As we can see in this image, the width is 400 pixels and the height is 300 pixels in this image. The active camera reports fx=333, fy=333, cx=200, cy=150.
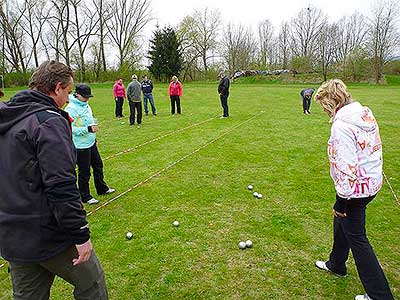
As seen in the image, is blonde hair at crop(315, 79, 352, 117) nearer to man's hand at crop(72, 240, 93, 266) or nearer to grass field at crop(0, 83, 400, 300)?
grass field at crop(0, 83, 400, 300)

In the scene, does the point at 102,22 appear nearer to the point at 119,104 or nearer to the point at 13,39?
the point at 13,39

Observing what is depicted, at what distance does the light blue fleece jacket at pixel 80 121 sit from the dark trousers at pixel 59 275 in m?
2.97

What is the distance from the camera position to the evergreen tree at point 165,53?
122 ft

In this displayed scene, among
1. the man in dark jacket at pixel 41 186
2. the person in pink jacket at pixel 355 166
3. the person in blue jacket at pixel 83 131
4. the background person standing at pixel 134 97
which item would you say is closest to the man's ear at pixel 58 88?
Answer: the man in dark jacket at pixel 41 186

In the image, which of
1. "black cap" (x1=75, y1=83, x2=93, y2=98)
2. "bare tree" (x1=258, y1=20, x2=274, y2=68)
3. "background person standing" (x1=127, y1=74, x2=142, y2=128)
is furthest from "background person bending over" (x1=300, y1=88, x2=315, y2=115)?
"bare tree" (x1=258, y1=20, x2=274, y2=68)

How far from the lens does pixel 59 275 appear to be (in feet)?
6.69

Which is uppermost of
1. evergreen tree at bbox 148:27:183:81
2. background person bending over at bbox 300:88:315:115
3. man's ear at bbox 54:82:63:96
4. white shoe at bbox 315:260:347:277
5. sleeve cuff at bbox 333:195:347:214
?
evergreen tree at bbox 148:27:183:81

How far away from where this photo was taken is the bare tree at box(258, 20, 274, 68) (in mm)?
53656

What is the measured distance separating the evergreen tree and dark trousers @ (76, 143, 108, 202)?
1323 inches

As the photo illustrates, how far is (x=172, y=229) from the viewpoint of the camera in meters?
4.43

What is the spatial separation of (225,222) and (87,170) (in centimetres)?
228

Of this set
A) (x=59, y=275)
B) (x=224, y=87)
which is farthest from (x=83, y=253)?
(x=224, y=87)

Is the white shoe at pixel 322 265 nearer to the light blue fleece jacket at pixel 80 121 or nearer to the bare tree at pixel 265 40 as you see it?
the light blue fleece jacket at pixel 80 121

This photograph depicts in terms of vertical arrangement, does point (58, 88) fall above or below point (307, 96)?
above
